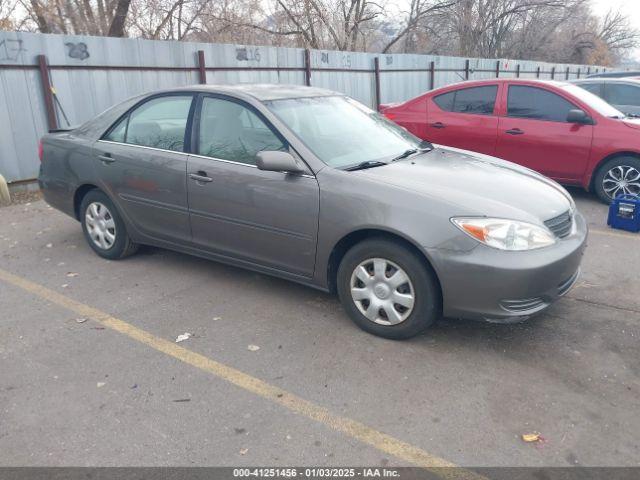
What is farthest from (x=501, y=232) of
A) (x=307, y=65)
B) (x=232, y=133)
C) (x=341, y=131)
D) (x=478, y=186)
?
(x=307, y=65)

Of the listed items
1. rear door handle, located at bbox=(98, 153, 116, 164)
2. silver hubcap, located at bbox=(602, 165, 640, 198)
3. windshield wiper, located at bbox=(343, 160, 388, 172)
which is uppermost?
windshield wiper, located at bbox=(343, 160, 388, 172)

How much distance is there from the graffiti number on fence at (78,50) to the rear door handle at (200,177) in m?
5.19

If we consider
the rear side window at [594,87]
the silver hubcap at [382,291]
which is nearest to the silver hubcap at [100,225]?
the silver hubcap at [382,291]

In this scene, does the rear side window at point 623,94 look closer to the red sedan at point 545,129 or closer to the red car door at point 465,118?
the red sedan at point 545,129

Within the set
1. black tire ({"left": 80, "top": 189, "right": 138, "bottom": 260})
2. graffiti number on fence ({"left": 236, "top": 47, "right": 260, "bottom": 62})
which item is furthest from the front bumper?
graffiti number on fence ({"left": 236, "top": 47, "right": 260, "bottom": 62})

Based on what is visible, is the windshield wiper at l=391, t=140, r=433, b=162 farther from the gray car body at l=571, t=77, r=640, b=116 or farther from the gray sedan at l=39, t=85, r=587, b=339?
the gray car body at l=571, t=77, r=640, b=116

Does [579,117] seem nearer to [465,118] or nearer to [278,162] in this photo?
[465,118]

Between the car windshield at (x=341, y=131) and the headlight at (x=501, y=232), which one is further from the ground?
the car windshield at (x=341, y=131)

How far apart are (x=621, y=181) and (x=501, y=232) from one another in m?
4.60

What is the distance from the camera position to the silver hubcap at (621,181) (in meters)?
6.84

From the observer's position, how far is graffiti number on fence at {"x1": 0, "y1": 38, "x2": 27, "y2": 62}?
7354 mm

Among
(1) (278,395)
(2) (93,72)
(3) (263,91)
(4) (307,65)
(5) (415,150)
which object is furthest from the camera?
(4) (307,65)

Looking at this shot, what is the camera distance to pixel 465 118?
7.89 m

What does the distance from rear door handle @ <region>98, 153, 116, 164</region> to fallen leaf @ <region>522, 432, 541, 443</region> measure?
3.90 m
